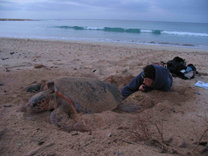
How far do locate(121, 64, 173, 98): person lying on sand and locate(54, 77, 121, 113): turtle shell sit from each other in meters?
0.48

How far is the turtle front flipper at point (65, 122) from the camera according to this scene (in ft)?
5.86

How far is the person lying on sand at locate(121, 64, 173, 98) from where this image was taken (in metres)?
2.45

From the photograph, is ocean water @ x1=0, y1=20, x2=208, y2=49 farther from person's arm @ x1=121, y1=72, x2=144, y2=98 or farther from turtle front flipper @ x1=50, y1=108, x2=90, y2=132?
turtle front flipper @ x1=50, y1=108, x2=90, y2=132

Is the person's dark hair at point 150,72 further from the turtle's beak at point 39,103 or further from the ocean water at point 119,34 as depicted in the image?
the ocean water at point 119,34

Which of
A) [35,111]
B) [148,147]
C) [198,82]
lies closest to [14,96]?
[35,111]

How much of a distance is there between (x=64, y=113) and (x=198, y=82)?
8.62ft

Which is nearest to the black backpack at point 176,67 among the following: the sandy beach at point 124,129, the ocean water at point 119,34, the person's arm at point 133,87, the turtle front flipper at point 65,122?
the sandy beach at point 124,129

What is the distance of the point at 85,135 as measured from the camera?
5.33 feet

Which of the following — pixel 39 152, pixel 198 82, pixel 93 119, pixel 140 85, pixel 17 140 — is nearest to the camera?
pixel 39 152

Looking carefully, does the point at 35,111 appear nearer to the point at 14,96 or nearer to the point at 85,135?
the point at 14,96

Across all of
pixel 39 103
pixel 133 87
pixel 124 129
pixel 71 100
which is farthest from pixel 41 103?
pixel 133 87

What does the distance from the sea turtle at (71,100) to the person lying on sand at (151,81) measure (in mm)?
533

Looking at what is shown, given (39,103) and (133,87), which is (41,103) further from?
(133,87)

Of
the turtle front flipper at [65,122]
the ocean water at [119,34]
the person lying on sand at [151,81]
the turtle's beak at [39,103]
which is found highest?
the ocean water at [119,34]
